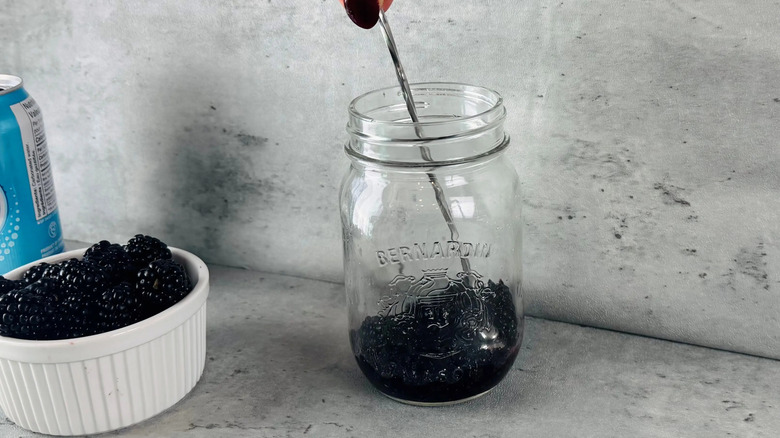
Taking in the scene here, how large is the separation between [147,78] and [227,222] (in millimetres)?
185

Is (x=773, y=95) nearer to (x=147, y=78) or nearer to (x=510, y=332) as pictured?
(x=510, y=332)

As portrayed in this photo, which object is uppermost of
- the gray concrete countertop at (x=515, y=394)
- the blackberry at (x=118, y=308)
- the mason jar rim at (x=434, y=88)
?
the mason jar rim at (x=434, y=88)

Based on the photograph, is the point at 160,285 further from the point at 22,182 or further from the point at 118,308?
the point at 22,182

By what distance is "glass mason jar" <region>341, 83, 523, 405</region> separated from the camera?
0.65 metres

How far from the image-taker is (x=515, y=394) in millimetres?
697

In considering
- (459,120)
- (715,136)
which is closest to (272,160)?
(459,120)

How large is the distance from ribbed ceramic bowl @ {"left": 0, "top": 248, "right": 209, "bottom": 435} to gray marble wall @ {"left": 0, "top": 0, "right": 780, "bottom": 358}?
9.4 inches

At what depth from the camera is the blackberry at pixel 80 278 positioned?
650 millimetres

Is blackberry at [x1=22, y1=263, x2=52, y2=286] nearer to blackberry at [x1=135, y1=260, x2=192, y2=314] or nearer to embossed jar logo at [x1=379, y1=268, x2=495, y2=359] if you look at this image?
blackberry at [x1=135, y1=260, x2=192, y2=314]

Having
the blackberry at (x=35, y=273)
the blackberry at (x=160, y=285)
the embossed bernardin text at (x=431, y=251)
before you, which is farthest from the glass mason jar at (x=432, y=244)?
the blackberry at (x=35, y=273)

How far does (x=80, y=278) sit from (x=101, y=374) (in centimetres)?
8

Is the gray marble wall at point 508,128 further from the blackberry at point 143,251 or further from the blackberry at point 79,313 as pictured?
the blackberry at point 79,313

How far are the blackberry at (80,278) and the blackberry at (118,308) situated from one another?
11 millimetres

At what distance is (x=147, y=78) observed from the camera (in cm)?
91
